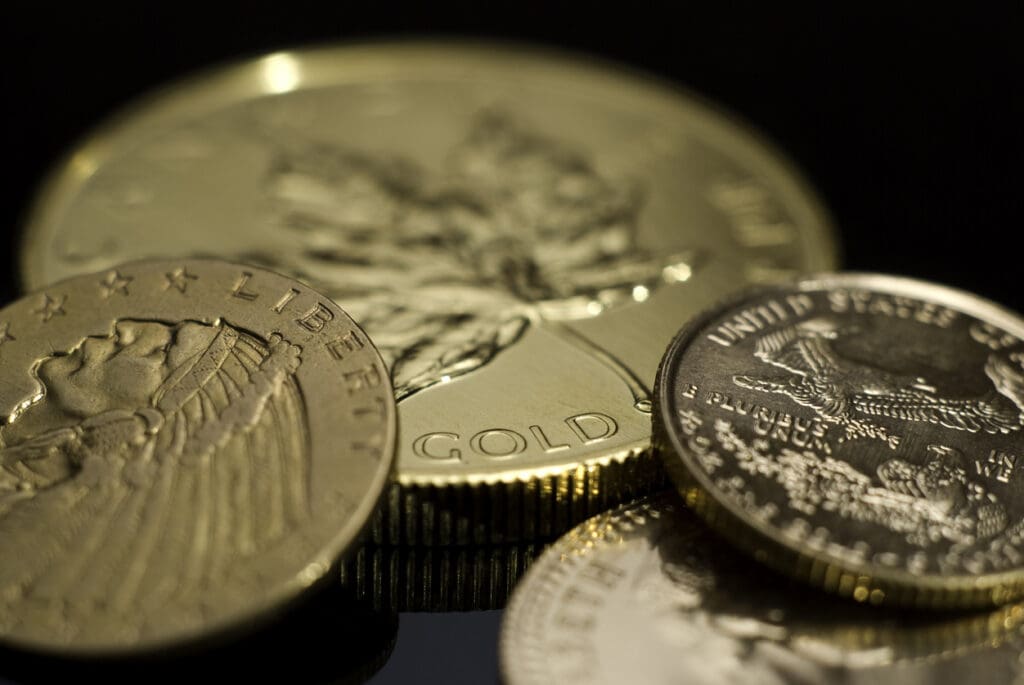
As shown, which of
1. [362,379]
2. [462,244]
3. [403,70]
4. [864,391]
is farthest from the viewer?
[403,70]

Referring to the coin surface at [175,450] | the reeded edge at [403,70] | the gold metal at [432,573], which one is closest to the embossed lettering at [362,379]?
the coin surface at [175,450]

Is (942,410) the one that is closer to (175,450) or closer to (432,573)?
(432,573)

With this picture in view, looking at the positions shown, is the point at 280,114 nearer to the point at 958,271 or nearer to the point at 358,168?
the point at 358,168

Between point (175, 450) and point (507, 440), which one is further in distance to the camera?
point (507, 440)

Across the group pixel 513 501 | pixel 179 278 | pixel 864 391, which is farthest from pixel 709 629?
pixel 179 278

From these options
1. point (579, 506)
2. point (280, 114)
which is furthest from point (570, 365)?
point (280, 114)

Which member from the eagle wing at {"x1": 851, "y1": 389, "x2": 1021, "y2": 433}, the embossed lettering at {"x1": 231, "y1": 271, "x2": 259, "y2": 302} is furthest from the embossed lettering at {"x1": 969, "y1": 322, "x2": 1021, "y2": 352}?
the embossed lettering at {"x1": 231, "y1": 271, "x2": 259, "y2": 302}
